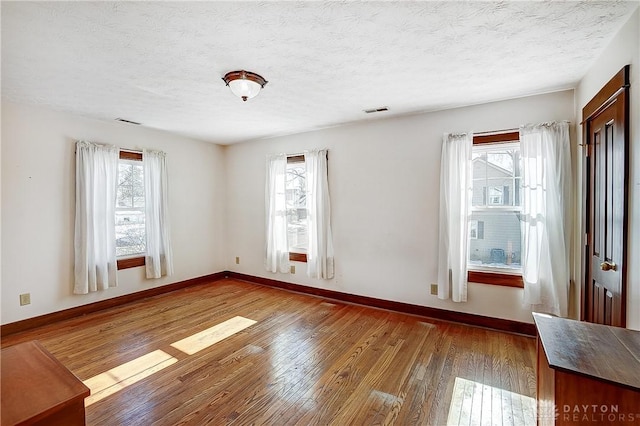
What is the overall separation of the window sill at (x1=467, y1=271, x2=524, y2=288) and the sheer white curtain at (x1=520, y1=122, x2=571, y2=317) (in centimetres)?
12

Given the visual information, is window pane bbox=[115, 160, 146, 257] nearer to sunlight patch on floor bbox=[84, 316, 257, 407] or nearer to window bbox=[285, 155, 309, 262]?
sunlight patch on floor bbox=[84, 316, 257, 407]

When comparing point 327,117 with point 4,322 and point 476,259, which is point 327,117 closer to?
point 476,259

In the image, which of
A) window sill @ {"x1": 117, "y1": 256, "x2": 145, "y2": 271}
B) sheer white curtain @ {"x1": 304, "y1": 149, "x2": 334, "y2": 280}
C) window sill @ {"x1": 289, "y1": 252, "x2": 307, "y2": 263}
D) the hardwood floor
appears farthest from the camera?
window sill @ {"x1": 289, "y1": 252, "x2": 307, "y2": 263}

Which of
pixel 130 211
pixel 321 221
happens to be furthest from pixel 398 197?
pixel 130 211

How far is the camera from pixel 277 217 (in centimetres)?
459

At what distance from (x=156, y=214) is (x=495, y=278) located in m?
4.47

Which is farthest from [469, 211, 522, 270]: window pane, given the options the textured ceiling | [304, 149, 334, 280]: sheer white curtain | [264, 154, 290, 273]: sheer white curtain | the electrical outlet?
the electrical outlet

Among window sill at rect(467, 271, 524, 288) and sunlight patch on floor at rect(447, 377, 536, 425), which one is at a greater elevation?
window sill at rect(467, 271, 524, 288)

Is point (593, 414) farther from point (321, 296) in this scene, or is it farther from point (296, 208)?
point (296, 208)

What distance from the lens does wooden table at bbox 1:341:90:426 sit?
3.14ft

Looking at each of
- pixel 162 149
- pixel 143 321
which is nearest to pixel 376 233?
pixel 143 321

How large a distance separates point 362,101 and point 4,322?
174 inches

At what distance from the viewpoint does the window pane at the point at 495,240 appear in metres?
3.09

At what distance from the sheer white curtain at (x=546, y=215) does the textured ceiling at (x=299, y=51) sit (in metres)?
0.53
